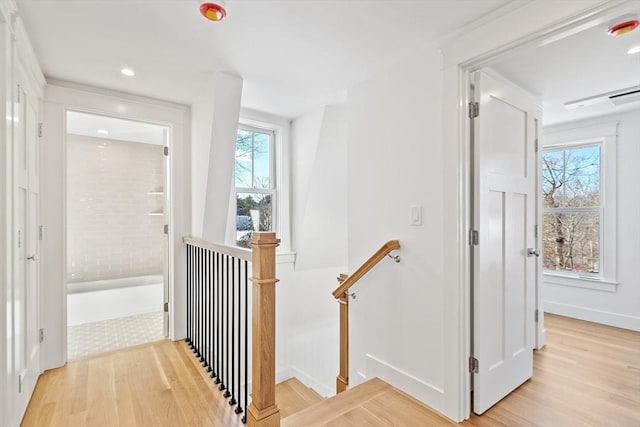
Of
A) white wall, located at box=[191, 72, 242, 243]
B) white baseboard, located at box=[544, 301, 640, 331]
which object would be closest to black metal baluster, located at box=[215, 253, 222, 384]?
white wall, located at box=[191, 72, 242, 243]

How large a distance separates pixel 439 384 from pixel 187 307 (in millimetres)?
2278

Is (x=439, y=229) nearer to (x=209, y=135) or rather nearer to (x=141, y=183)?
(x=209, y=135)

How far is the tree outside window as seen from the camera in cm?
358

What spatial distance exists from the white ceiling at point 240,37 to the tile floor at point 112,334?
2346mm

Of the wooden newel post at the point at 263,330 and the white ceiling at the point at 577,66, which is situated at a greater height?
the white ceiling at the point at 577,66

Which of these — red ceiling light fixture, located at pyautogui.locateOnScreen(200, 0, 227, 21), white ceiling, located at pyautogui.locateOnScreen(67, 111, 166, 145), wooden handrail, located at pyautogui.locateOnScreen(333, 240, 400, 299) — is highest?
white ceiling, located at pyautogui.locateOnScreen(67, 111, 166, 145)

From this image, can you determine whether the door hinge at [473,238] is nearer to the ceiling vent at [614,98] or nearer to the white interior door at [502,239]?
the white interior door at [502,239]

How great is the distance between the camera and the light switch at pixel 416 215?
202cm

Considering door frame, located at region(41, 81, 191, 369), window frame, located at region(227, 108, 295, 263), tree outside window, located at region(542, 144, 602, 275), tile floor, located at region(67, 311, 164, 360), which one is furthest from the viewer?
window frame, located at region(227, 108, 295, 263)

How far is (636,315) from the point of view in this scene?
3230 millimetres

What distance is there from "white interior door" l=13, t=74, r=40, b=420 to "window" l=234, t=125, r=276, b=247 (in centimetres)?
168

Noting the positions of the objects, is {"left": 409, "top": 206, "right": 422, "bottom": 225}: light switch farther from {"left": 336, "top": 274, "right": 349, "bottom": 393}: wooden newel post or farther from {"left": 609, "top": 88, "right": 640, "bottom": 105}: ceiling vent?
{"left": 609, "top": 88, "right": 640, "bottom": 105}: ceiling vent

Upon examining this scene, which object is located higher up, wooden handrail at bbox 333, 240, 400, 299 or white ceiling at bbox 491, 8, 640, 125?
white ceiling at bbox 491, 8, 640, 125

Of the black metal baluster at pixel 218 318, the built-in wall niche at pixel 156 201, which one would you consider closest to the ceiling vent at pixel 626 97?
the black metal baluster at pixel 218 318
